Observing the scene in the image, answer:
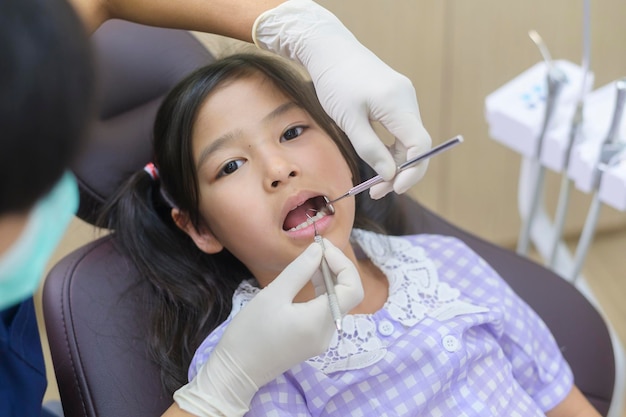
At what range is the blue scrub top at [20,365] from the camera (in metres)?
1.06

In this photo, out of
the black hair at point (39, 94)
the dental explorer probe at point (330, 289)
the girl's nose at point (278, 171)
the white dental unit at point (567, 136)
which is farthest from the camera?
the white dental unit at point (567, 136)

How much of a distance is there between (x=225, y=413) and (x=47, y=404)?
2.26ft

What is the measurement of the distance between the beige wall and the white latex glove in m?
0.84

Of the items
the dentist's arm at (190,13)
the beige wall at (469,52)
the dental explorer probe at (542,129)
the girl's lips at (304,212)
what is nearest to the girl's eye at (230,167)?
the girl's lips at (304,212)

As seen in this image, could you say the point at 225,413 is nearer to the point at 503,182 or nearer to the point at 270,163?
the point at 270,163

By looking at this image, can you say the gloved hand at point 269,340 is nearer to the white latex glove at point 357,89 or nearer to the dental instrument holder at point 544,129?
the white latex glove at point 357,89

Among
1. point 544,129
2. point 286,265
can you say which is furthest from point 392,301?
point 544,129

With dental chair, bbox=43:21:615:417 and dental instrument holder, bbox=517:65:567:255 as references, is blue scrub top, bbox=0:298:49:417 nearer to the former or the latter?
dental chair, bbox=43:21:615:417

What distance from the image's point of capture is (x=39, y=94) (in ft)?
1.72

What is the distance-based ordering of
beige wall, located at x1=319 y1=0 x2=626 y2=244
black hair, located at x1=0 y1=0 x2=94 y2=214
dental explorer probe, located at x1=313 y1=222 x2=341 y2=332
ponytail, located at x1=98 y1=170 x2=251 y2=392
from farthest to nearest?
beige wall, located at x1=319 y1=0 x2=626 y2=244 < ponytail, located at x1=98 y1=170 x2=251 y2=392 < dental explorer probe, located at x1=313 y1=222 x2=341 y2=332 < black hair, located at x1=0 y1=0 x2=94 y2=214

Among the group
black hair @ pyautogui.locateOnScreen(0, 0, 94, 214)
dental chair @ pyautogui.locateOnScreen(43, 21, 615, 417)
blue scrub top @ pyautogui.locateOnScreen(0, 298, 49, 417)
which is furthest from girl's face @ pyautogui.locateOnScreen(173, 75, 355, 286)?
black hair @ pyautogui.locateOnScreen(0, 0, 94, 214)

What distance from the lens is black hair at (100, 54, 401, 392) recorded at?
3.77 ft

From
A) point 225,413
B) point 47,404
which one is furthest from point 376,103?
point 47,404

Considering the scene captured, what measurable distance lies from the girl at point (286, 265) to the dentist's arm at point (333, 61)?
0.08 meters
